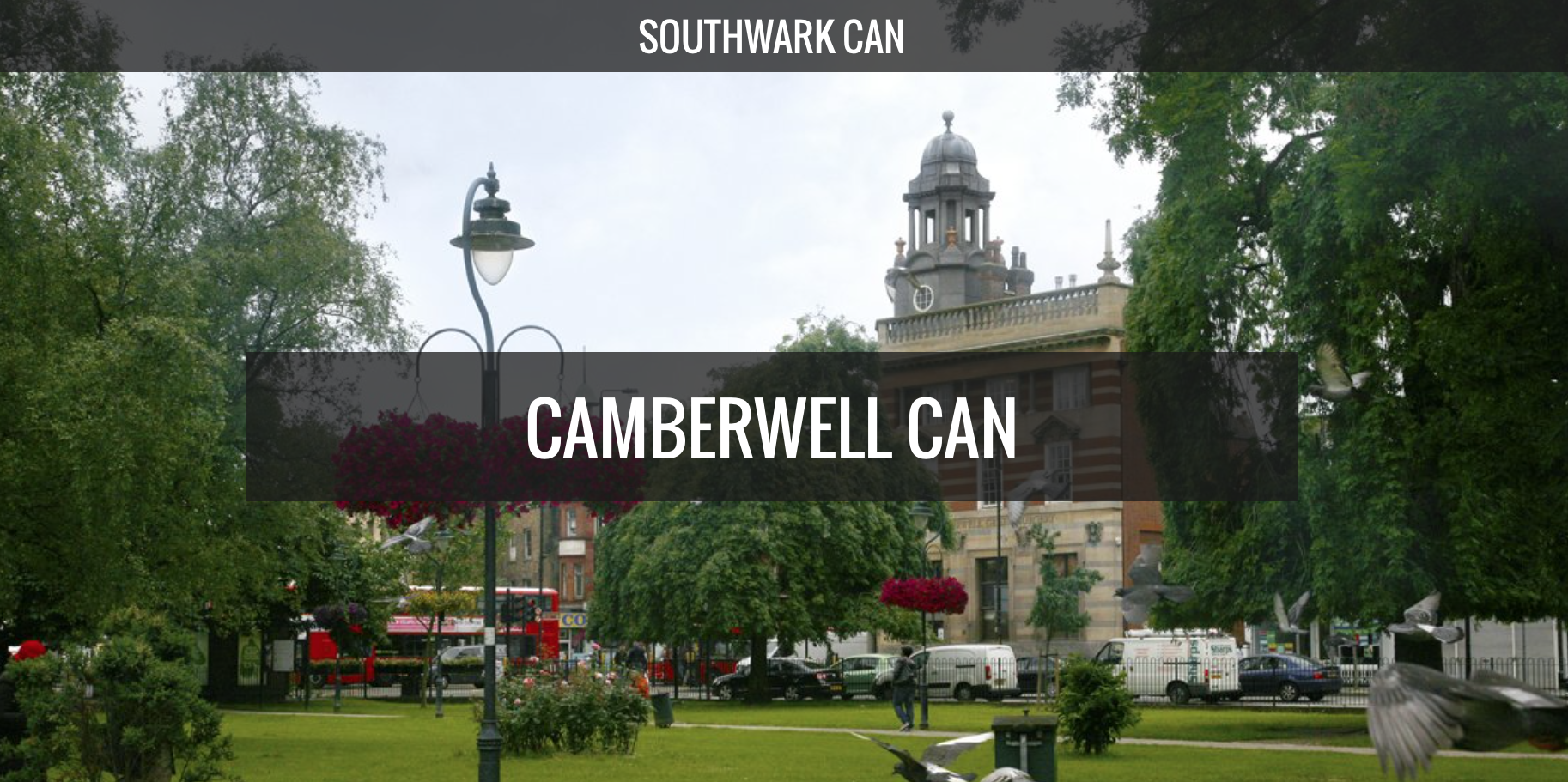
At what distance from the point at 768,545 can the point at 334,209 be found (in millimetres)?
17009

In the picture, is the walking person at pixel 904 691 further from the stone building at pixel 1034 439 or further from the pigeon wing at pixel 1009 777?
the stone building at pixel 1034 439

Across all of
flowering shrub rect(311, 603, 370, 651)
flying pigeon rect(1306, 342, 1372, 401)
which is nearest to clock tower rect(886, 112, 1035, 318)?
flowering shrub rect(311, 603, 370, 651)

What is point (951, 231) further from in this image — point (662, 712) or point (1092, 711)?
point (1092, 711)

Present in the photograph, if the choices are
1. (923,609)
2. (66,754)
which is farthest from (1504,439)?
(923,609)

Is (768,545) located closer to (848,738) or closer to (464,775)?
(848,738)

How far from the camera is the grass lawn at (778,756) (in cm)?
2352

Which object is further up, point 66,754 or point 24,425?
point 24,425

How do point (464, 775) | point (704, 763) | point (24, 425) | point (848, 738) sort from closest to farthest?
point (24, 425) < point (464, 775) < point (704, 763) < point (848, 738)

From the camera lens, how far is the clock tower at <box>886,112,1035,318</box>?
8306 centimetres

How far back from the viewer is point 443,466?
1917 centimetres

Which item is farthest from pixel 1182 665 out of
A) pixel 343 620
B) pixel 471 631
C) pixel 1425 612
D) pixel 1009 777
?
pixel 1009 777

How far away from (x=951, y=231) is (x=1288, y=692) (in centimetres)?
3863

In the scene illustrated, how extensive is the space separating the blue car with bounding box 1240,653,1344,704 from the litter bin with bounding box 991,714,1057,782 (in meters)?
31.5

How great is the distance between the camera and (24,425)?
2219 cm
